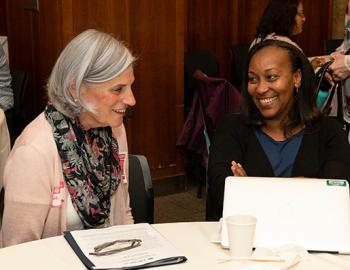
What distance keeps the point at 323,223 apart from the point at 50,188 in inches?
33.7

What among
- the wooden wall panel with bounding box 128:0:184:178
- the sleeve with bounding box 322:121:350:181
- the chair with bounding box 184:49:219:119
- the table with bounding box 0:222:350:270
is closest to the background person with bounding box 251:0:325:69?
the wooden wall panel with bounding box 128:0:184:178

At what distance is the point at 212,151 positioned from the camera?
2355mm

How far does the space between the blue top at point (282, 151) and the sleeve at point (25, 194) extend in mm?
872

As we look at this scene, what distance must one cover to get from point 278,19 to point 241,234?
9.46 ft

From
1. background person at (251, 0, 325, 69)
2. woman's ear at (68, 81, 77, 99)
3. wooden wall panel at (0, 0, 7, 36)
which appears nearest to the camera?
woman's ear at (68, 81, 77, 99)

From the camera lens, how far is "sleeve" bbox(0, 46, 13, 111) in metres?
3.95

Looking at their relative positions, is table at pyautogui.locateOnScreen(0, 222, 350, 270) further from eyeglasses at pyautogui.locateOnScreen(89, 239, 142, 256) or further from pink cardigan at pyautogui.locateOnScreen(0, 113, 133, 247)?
pink cardigan at pyautogui.locateOnScreen(0, 113, 133, 247)

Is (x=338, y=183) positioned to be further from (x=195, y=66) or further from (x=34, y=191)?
(x=195, y=66)

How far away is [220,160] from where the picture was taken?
7.52ft

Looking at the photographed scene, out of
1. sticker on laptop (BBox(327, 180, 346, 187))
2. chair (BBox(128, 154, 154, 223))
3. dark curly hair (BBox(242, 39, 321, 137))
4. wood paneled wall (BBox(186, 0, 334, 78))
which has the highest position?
wood paneled wall (BBox(186, 0, 334, 78))

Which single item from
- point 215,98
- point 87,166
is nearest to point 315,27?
point 215,98

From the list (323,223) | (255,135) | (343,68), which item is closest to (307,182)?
(323,223)

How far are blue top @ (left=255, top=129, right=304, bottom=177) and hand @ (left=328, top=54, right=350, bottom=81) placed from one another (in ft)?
2.87

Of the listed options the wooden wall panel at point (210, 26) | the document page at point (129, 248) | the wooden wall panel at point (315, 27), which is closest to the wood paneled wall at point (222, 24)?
the wooden wall panel at point (210, 26)
